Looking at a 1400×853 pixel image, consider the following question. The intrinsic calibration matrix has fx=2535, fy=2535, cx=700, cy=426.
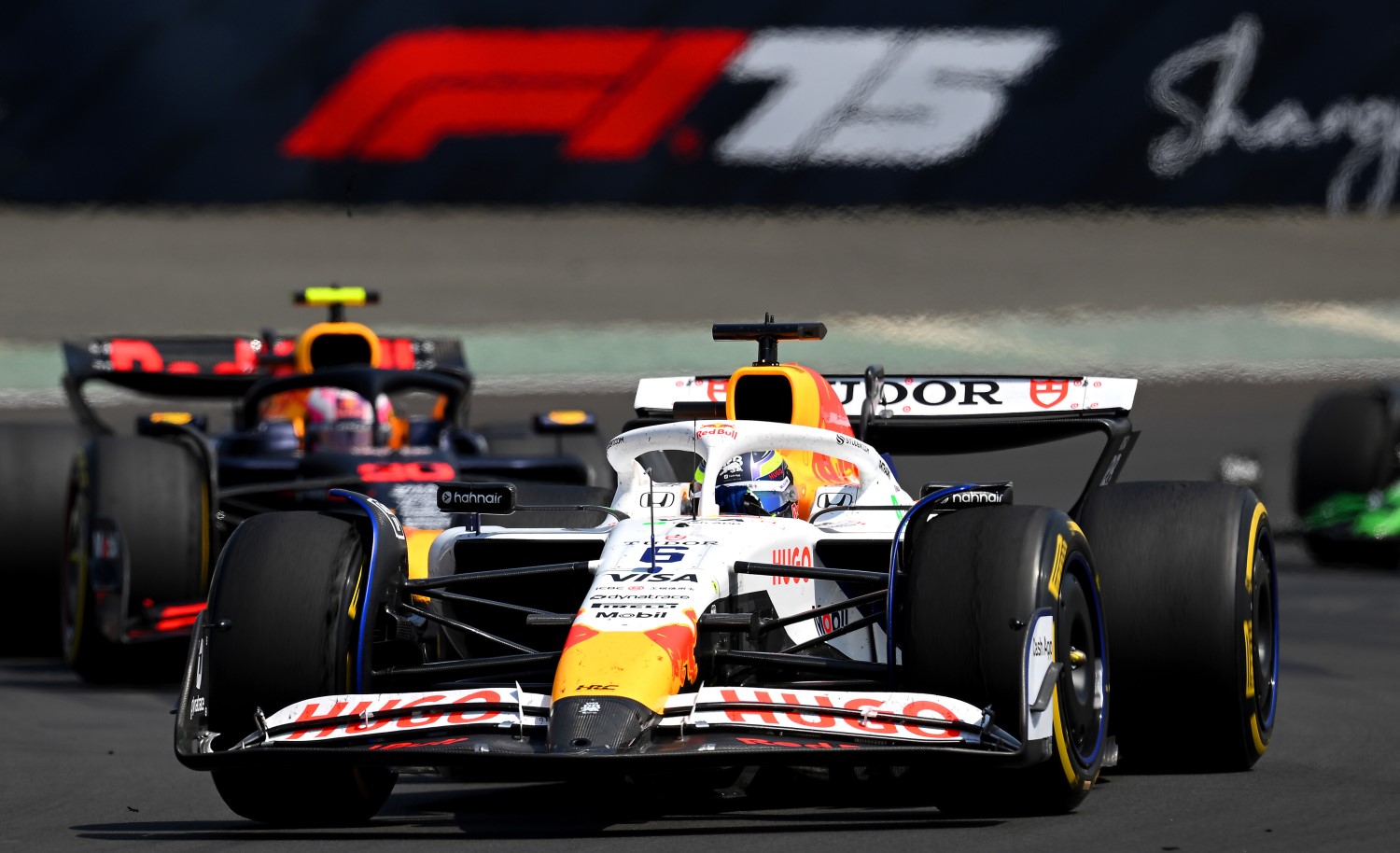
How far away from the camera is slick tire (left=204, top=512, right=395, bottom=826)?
7230 mm

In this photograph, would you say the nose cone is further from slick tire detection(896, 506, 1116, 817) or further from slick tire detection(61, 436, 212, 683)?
slick tire detection(61, 436, 212, 683)

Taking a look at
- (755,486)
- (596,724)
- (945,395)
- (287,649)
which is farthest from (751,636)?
(945,395)

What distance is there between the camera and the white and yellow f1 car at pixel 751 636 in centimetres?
682

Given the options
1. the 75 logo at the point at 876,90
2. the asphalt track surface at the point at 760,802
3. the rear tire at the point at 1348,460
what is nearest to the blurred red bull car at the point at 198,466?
the asphalt track surface at the point at 760,802

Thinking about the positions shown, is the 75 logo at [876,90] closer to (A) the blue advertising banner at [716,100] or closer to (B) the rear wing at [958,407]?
(A) the blue advertising banner at [716,100]

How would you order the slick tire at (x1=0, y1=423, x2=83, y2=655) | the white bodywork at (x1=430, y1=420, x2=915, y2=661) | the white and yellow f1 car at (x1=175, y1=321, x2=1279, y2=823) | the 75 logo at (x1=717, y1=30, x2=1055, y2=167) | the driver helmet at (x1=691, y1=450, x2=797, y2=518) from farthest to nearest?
the 75 logo at (x1=717, y1=30, x2=1055, y2=167)
the slick tire at (x1=0, y1=423, x2=83, y2=655)
the driver helmet at (x1=691, y1=450, x2=797, y2=518)
the white bodywork at (x1=430, y1=420, x2=915, y2=661)
the white and yellow f1 car at (x1=175, y1=321, x2=1279, y2=823)

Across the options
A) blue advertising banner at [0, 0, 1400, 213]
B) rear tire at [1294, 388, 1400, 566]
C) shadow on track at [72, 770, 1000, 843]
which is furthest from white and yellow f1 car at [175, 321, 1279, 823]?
blue advertising banner at [0, 0, 1400, 213]

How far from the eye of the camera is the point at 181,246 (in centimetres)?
2747

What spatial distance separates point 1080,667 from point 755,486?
149cm

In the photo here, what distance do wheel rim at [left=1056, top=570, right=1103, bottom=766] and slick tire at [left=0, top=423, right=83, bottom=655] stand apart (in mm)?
6923

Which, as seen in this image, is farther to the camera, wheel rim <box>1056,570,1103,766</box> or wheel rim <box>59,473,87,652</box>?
wheel rim <box>59,473,87,652</box>

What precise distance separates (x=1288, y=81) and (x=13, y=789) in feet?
73.1

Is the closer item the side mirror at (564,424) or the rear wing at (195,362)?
the side mirror at (564,424)

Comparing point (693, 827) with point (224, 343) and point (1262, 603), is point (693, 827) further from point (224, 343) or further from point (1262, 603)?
point (224, 343)
